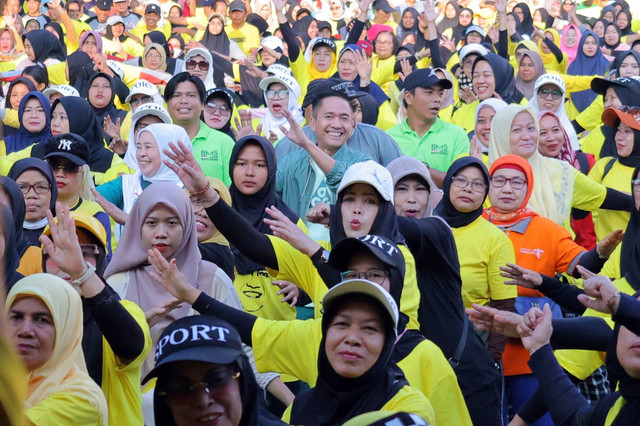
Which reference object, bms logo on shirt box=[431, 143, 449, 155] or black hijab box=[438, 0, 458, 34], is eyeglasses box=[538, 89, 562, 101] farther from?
black hijab box=[438, 0, 458, 34]

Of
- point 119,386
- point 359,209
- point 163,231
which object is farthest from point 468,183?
point 119,386

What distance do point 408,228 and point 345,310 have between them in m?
1.28

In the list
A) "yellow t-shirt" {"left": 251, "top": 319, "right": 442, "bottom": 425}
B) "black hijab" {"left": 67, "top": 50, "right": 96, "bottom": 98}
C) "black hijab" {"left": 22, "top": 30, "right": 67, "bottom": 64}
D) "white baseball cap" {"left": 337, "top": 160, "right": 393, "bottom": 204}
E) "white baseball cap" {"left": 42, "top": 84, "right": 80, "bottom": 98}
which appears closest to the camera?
"yellow t-shirt" {"left": 251, "top": 319, "right": 442, "bottom": 425}

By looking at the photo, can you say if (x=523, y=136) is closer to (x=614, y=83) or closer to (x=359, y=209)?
(x=614, y=83)

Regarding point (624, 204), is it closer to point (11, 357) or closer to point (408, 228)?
point (408, 228)

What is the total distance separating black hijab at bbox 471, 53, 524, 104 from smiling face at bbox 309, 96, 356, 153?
4.28 metres

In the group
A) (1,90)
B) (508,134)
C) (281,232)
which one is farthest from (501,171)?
(1,90)

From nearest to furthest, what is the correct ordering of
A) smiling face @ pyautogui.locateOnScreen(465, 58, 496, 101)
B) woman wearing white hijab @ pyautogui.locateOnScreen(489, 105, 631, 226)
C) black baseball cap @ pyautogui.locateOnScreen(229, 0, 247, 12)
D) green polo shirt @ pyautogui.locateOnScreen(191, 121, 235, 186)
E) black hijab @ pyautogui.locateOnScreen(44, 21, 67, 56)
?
1. woman wearing white hijab @ pyautogui.locateOnScreen(489, 105, 631, 226)
2. green polo shirt @ pyautogui.locateOnScreen(191, 121, 235, 186)
3. smiling face @ pyautogui.locateOnScreen(465, 58, 496, 101)
4. black hijab @ pyautogui.locateOnScreen(44, 21, 67, 56)
5. black baseball cap @ pyautogui.locateOnScreen(229, 0, 247, 12)

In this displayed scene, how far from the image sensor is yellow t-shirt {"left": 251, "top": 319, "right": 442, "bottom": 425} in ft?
10.8

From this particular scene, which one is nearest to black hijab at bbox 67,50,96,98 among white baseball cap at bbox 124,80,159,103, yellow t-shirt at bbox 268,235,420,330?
white baseball cap at bbox 124,80,159,103

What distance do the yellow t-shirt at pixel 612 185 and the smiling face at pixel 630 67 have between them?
453cm

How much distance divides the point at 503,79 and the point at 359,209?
21.7 ft

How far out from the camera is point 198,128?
7.34m

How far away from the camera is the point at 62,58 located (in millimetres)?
12477
